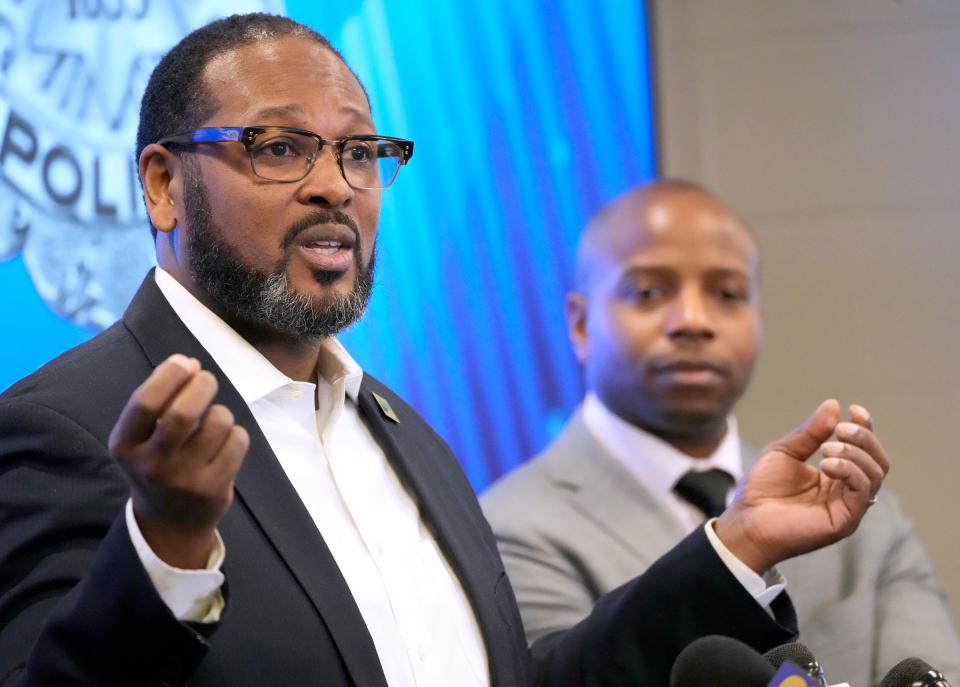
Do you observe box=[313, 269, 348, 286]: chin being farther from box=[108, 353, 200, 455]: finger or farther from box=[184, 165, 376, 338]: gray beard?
box=[108, 353, 200, 455]: finger

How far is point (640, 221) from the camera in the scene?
3133mm

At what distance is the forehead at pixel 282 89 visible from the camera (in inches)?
73.7

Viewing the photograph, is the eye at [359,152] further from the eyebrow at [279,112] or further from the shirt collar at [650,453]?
the shirt collar at [650,453]

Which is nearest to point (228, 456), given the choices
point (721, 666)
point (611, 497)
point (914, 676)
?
point (721, 666)

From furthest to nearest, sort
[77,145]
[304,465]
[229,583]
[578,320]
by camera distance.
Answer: [578,320], [77,145], [304,465], [229,583]

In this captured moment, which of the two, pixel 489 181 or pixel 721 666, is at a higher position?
pixel 489 181

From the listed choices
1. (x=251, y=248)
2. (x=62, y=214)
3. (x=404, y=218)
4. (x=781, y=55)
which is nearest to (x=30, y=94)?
(x=62, y=214)

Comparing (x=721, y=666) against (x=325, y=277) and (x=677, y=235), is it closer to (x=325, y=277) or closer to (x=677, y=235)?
(x=325, y=277)

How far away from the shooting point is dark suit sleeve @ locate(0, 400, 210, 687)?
4.23 ft

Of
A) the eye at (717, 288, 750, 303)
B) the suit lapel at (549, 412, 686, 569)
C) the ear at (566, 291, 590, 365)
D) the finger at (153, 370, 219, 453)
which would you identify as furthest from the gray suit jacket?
the finger at (153, 370, 219, 453)

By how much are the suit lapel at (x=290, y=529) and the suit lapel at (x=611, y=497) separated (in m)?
1.22

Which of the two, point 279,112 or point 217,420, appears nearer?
A: point 217,420

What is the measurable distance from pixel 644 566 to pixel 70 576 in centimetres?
150

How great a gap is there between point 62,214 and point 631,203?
4.56 ft
